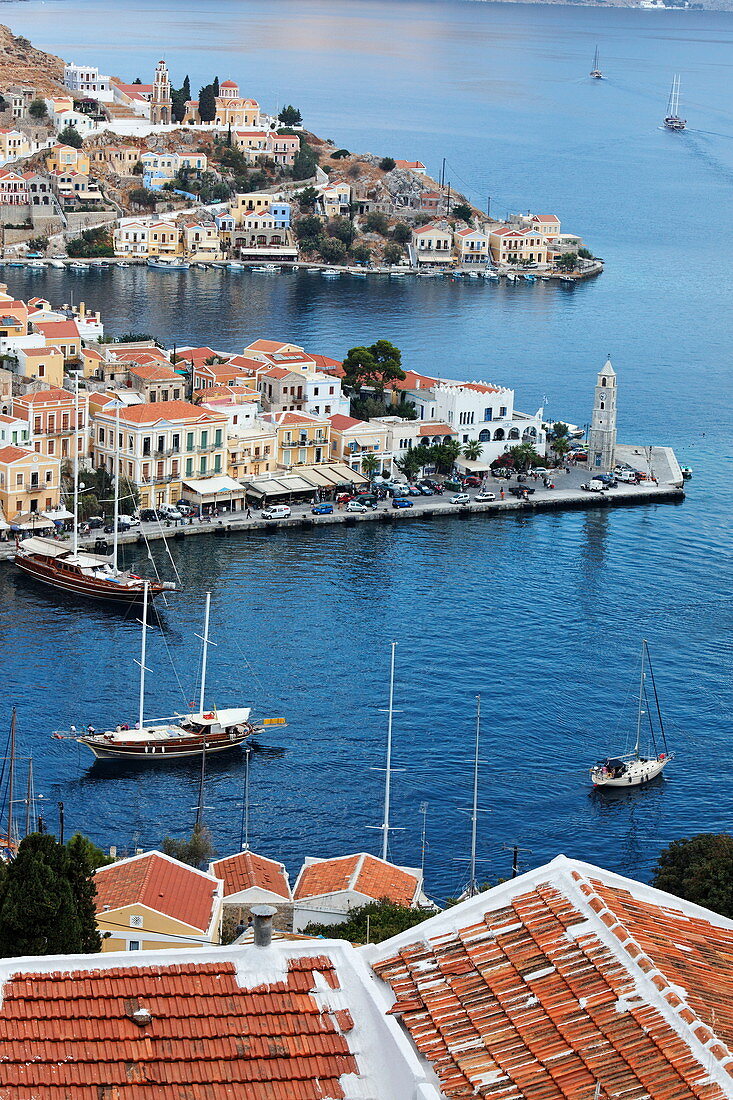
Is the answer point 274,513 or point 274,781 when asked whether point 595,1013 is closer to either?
point 274,781

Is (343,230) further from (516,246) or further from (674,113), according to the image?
(674,113)

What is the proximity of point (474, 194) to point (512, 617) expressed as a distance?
8859 centimetres

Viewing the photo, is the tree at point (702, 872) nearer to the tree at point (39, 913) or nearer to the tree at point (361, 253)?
the tree at point (39, 913)

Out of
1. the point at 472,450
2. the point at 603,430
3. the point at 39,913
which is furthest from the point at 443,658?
the point at 39,913

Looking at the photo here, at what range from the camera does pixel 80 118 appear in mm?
103312

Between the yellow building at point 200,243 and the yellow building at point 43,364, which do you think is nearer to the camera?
the yellow building at point 43,364

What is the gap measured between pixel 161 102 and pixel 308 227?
1451 cm

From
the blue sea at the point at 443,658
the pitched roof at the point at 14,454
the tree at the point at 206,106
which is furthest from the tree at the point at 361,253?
the pitched roof at the point at 14,454

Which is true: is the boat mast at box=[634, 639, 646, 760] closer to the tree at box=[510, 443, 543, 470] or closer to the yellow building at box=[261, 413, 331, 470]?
the yellow building at box=[261, 413, 331, 470]

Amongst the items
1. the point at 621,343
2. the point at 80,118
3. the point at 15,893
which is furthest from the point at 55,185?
the point at 15,893

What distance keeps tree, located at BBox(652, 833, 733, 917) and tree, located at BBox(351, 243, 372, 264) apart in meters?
78.9

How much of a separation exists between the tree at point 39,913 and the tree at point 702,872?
7.45 meters

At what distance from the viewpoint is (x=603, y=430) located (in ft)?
186

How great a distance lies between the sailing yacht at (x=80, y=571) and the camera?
40.9 meters
